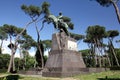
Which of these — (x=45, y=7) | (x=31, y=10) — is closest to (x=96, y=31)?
(x=45, y=7)

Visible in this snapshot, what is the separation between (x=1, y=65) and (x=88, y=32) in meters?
32.5

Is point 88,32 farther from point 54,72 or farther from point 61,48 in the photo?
point 54,72

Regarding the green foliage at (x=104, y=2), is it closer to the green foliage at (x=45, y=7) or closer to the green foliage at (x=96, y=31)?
the green foliage at (x=45, y=7)

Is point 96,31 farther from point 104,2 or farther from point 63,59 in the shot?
point 63,59

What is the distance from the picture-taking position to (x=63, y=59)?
18.7 meters

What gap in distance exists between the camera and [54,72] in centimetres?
1769

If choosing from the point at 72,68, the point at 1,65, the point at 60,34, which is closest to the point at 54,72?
the point at 72,68

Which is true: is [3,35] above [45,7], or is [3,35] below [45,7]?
below

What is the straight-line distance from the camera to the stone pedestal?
17.9m

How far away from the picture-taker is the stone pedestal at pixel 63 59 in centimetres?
1788

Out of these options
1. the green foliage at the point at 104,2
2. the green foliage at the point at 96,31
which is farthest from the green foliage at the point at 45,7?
the green foliage at the point at 96,31

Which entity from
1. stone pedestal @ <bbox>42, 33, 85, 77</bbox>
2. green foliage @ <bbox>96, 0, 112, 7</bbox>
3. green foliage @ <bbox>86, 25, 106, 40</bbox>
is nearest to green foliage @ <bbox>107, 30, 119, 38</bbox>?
green foliage @ <bbox>86, 25, 106, 40</bbox>

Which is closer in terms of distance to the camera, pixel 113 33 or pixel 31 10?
pixel 31 10

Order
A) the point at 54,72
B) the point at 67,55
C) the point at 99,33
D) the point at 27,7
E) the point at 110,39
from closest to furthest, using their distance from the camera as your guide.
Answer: the point at 54,72 → the point at 67,55 → the point at 27,7 → the point at 99,33 → the point at 110,39
